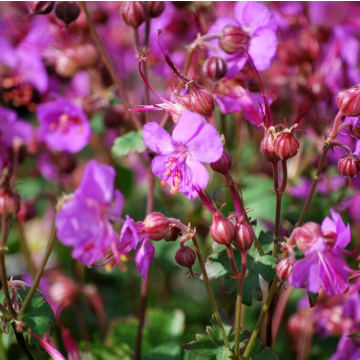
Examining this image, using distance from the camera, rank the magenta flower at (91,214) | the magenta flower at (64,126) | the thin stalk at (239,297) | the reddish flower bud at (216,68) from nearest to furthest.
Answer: the magenta flower at (91,214)
the thin stalk at (239,297)
the reddish flower bud at (216,68)
the magenta flower at (64,126)

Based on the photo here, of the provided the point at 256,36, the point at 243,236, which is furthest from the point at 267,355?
the point at 256,36

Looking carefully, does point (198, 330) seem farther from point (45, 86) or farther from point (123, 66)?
point (123, 66)

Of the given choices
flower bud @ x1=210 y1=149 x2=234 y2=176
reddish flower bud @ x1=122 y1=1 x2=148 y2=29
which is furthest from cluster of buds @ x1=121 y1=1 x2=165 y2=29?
flower bud @ x1=210 y1=149 x2=234 y2=176

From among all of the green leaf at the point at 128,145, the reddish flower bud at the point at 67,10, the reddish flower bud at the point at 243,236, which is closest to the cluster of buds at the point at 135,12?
the reddish flower bud at the point at 67,10

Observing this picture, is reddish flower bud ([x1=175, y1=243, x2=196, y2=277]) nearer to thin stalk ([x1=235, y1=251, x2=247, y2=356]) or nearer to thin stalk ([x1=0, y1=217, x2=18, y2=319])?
thin stalk ([x1=235, y1=251, x2=247, y2=356])

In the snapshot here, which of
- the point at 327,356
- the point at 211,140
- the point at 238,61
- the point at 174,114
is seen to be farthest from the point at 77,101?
the point at 327,356

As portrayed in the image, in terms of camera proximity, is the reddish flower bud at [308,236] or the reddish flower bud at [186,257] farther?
the reddish flower bud at [186,257]

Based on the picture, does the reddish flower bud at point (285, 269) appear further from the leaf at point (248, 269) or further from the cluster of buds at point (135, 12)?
the cluster of buds at point (135, 12)
